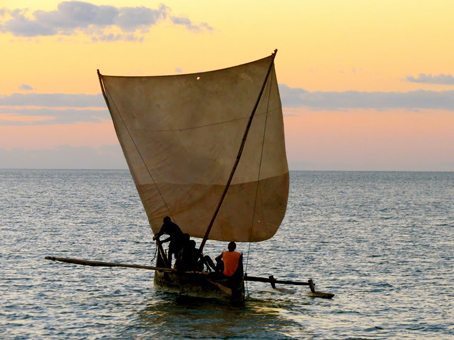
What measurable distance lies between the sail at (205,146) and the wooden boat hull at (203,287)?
109 inches

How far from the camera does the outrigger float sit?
1230 inches

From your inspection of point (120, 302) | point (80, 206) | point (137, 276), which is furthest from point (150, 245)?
point (80, 206)

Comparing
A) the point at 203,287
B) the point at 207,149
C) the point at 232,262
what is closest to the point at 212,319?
the point at 203,287

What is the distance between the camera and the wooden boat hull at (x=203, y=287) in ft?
94.5

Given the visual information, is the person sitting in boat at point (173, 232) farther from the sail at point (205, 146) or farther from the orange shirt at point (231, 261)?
the sail at point (205, 146)

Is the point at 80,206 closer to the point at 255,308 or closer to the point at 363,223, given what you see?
the point at 363,223

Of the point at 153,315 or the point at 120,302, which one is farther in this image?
the point at 120,302

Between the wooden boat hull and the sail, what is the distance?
2.76m

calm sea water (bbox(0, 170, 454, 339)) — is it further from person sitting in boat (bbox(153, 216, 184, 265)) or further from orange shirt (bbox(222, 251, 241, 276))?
person sitting in boat (bbox(153, 216, 184, 265))

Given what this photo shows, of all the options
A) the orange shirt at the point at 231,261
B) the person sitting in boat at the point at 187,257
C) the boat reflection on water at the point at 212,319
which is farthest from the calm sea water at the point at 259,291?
the orange shirt at the point at 231,261

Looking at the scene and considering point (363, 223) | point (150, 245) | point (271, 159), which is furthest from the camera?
point (363, 223)

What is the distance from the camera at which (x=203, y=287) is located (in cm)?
2927

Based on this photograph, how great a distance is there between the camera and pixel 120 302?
31.9m

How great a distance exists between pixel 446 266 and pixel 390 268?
305 cm
